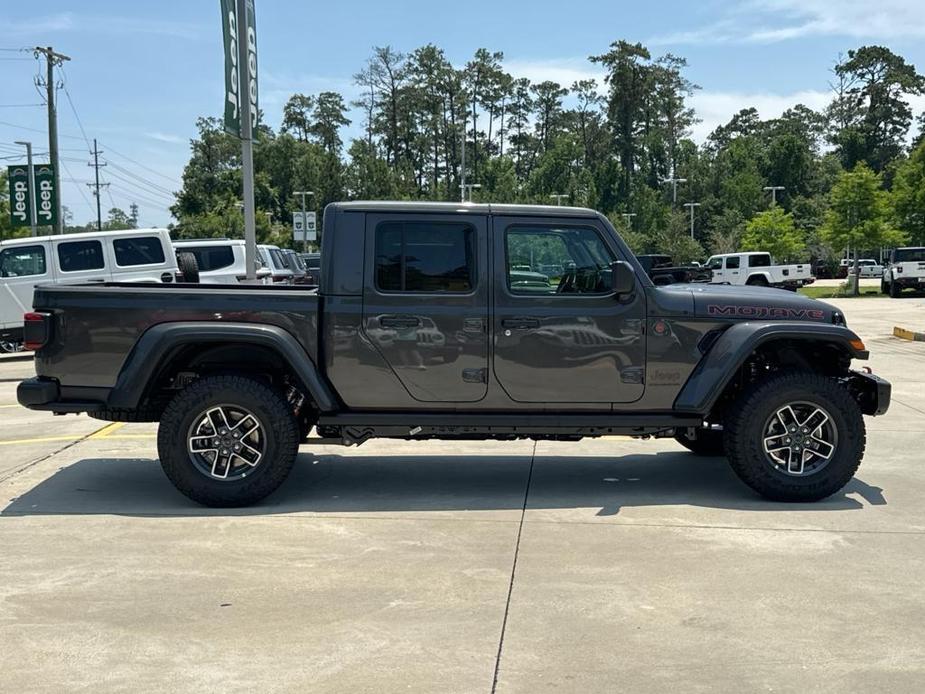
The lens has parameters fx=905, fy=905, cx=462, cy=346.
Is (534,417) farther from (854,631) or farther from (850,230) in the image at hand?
(850,230)

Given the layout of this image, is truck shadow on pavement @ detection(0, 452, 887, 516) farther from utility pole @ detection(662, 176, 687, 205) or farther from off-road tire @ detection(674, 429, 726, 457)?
utility pole @ detection(662, 176, 687, 205)

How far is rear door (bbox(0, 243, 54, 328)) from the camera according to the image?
16.0 meters

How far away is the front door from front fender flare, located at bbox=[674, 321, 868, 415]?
0.36m

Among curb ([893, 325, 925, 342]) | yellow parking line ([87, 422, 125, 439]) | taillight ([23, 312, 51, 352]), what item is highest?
taillight ([23, 312, 51, 352])

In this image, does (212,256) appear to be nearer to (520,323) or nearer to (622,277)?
(520,323)

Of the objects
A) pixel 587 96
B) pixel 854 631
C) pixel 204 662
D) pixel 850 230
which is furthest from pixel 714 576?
pixel 587 96

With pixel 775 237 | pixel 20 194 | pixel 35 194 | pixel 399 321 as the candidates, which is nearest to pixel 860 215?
pixel 775 237

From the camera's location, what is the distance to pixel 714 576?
4.75 meters

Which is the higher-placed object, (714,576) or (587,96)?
(587,96)

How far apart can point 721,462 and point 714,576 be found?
9.98 ft

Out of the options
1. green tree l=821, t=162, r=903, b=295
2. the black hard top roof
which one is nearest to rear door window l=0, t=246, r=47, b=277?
the black hard top roof

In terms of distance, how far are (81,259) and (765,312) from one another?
13137 mm

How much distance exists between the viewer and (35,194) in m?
28.0

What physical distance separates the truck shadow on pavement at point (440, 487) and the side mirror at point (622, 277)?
1.47m
